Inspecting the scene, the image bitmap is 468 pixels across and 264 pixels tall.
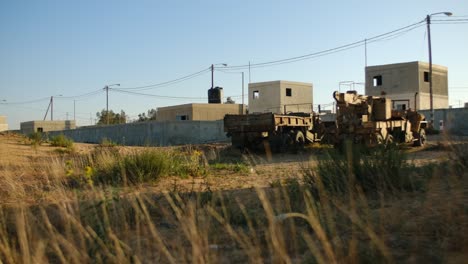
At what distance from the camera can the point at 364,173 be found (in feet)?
19.6

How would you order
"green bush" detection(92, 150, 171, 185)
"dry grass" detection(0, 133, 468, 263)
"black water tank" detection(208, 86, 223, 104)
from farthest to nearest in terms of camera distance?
"black water tank" detection(208, 86, 223, 104) < "green bush" detection(92, 150, 171, 185) < "dry grass" detection(0, 133, 468, 263)

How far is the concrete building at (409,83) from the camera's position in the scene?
139ft

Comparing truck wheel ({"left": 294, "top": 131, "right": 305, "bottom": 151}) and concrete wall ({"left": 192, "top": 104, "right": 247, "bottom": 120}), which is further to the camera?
concrete wall ({"left": 192, "top": 104, "right": 247, "bottom": 120})

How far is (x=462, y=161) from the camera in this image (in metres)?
6.87

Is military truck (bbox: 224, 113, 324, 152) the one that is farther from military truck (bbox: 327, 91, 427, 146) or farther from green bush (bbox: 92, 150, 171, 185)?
green bush (bbox: 92, 150, 171, 185)

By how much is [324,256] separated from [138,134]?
31.9 metres

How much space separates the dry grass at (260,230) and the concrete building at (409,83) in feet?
127

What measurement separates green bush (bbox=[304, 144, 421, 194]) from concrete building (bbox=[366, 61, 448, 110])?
→ 37.3 metres

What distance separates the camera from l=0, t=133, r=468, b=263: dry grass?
317cm

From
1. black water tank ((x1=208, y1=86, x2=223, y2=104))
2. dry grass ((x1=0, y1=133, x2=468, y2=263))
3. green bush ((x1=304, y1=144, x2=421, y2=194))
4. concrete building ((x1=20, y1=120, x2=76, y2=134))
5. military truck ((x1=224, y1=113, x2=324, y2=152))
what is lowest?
dry grass ((x1=0, y1=133, x2=468, y2=263))

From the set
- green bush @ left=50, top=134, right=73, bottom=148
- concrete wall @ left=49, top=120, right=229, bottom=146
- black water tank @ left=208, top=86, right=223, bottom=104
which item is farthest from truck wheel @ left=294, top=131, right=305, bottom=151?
black water tank @ left=208, top=86, right=223, bottom=104

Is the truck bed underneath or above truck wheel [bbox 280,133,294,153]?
above

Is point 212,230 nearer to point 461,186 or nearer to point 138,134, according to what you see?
point 461,186

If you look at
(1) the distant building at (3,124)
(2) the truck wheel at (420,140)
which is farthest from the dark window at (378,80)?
(1) the distant building at (3,124)
